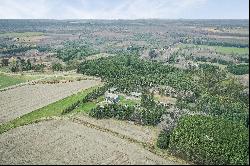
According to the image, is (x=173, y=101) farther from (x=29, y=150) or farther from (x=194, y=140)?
(x=29, y=150)

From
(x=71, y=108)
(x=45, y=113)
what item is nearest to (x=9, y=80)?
(x=45, y=113)

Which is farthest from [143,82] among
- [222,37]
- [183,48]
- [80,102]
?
[222,37]

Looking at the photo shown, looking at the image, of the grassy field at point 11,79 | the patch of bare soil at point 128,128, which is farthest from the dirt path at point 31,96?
the patch of bare soil at point 128,128

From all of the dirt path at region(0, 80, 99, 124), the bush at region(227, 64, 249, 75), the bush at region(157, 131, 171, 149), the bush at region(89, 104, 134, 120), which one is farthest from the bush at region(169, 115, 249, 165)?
the bush at region(227, 64, 249, 75)

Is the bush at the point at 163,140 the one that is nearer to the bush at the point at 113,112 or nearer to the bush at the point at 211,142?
the bush at the point at 211,142

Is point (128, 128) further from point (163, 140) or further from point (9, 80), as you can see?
point (9, 80)

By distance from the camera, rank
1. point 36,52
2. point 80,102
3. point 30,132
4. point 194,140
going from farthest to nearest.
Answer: point 36,52, point 80,102, point 30,132, point 194,140
